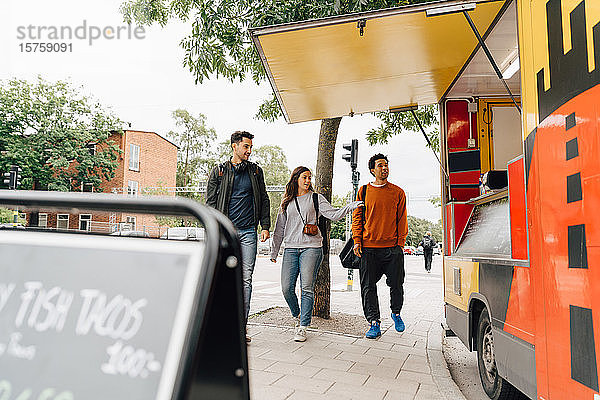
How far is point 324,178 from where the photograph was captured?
7.38m

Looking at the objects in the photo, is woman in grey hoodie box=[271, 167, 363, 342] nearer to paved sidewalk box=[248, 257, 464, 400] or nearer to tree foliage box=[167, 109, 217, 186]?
paved sidewalk box=[248, 257, 464, 400]

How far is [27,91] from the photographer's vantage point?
34.2 meters

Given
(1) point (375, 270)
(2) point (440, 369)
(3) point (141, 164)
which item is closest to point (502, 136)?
(1) point (375, 270)

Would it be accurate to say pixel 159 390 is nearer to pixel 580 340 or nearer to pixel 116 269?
pixel 116 269

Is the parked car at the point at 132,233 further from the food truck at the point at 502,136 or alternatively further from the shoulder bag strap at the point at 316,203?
the shoulder bag strap at the point at 316,203

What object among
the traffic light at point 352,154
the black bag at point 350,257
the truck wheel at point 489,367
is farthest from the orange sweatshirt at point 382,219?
the traffic light at point 352,154

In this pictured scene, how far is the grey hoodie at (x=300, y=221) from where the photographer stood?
5.54 meters

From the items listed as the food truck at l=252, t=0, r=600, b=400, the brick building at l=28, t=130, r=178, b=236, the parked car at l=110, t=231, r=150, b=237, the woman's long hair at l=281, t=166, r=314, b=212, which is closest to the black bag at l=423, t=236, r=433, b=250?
the food truck at l=252, t=0, r=600, b=400

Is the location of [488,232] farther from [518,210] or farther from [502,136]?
[502,136]

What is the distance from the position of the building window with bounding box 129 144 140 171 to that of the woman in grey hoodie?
38588 millimetres

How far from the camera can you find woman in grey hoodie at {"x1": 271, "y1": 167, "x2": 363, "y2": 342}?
215 inches

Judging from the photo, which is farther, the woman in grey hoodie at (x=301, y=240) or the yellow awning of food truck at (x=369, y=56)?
the woman in grey hoodie at (x=301, y=240)

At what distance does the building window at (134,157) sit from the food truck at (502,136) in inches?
1490

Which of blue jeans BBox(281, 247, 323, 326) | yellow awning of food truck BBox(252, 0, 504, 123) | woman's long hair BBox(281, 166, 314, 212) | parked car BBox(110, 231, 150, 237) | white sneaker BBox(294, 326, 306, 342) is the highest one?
yellow awning of food truck BBox(252, 0, 504, 123)
